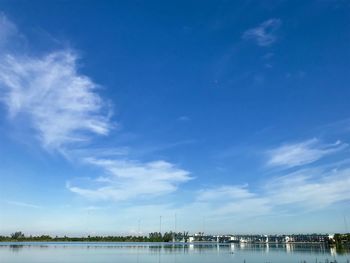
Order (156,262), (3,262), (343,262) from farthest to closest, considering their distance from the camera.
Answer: (156,262) < (343,262) < (3,262)

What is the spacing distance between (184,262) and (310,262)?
3089 cm

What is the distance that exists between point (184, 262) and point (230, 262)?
1139 centimetres

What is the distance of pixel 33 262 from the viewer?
79.9 metres

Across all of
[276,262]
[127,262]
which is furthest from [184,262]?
[276,262]

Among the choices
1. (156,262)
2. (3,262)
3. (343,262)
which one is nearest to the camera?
(3,262)

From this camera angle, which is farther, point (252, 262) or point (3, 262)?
point (252, 262)

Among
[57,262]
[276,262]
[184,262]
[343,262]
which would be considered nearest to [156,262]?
[184,262]

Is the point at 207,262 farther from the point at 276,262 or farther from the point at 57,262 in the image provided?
the point at 57,262

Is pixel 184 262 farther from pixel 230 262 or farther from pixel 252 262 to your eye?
pixel 252 262

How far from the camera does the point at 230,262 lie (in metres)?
90.1

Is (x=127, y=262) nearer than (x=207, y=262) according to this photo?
Yes

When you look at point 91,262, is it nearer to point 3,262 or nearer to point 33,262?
point 33,262

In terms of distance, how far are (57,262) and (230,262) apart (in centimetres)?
4112

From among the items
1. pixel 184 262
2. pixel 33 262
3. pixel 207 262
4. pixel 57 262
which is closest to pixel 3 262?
pixel 33 262
